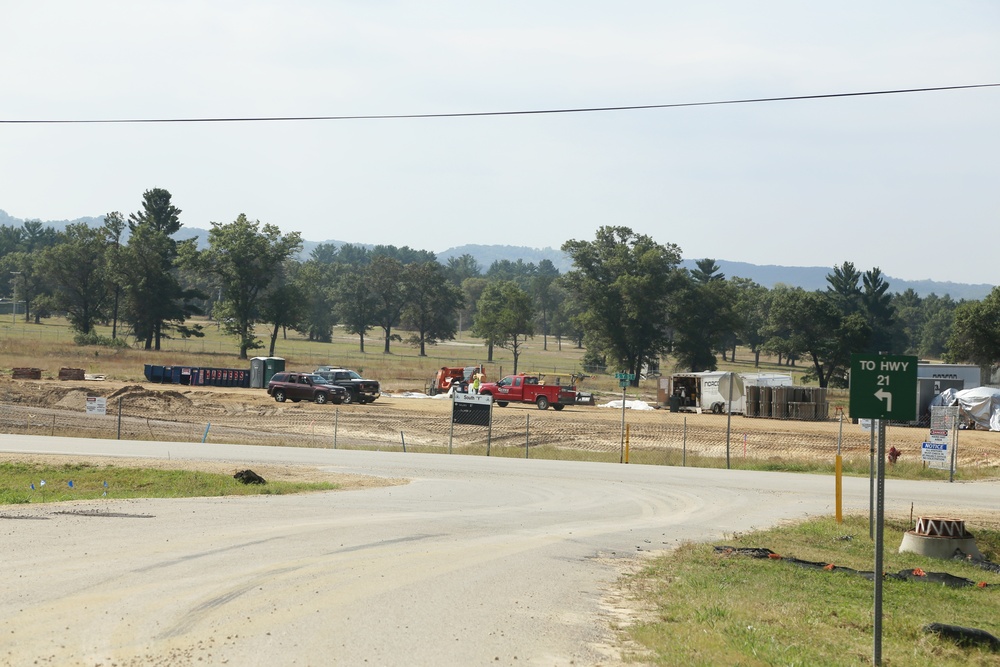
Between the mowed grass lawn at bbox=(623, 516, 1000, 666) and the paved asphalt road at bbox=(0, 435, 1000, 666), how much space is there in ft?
2.25

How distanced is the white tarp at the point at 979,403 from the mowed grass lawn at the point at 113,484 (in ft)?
121

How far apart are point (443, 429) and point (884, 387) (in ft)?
124

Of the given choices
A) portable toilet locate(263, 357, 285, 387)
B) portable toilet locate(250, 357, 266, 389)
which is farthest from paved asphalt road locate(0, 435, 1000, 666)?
portable toilet locate(250, 357, 266, 389)

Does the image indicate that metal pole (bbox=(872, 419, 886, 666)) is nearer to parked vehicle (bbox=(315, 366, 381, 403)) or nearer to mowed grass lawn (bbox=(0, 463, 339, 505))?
mowed grass lawn (bbox=(0, 463, 339, 505))

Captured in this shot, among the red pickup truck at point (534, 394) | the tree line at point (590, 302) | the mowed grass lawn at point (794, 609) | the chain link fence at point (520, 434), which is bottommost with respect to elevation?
the chain link fence at point (520, 434)

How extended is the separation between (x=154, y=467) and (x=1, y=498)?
25.6 ft

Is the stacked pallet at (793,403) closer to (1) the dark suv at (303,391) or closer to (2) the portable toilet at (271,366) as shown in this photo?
(1) the dark suv at (303,391)

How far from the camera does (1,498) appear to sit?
761 inches

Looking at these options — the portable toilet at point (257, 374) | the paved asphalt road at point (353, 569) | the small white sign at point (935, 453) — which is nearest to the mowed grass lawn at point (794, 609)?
the paved asphalt road at point (353, 569)

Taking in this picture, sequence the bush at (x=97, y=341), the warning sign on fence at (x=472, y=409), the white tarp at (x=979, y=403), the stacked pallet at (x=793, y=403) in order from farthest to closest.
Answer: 1. the bush at (x=97, y=341)
2. the stacked pallet at (x=793, y=403)
3. the white tarp at (x=979, y=403)
4. the warning sign on fence at (x=472, y=409)

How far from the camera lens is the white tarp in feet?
161

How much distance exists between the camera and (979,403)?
4928 centimetres

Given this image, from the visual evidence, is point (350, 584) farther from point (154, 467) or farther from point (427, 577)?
point (154, 467)

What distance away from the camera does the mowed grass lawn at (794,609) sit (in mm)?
9328
